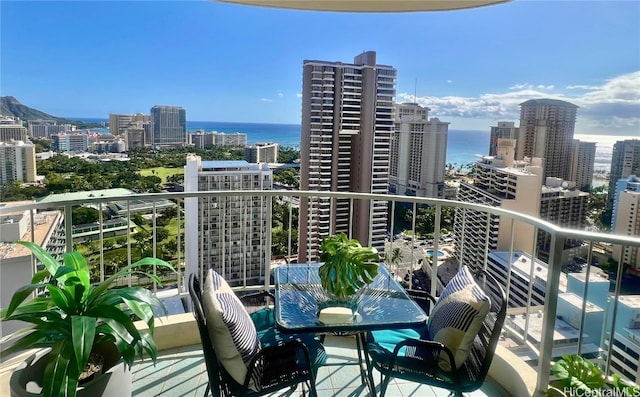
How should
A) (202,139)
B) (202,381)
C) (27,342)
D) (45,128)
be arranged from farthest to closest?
(202,139)
(45,128)
(202,381)
(27,342)

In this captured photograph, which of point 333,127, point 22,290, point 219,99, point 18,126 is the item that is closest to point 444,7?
point 22,290

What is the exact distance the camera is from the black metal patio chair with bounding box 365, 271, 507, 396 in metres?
1.85

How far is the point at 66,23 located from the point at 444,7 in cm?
1107

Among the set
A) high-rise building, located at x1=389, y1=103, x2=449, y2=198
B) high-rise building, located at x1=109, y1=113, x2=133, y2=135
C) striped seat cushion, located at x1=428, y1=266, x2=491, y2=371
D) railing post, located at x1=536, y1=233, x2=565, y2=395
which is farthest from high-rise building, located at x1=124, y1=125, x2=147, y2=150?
railing post, located at x1=536, y1=233, x2=565, y2=395

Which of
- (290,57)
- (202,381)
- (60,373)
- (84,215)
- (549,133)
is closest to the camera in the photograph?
(60,373)

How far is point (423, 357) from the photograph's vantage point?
200 centimetres

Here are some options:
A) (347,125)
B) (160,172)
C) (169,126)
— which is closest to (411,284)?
(160,172)

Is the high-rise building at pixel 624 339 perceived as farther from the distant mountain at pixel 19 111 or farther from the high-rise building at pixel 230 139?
the distant mountain at pixel 19 111

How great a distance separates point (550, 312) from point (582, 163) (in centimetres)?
455

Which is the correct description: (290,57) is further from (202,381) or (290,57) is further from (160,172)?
(202,381)

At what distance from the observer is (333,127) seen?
6.28 meters

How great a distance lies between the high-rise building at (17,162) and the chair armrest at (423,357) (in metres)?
3.50

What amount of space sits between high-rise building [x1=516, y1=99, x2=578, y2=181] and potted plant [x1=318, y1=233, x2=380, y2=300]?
4.24m

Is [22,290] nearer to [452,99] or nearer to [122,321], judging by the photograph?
[122,321]
